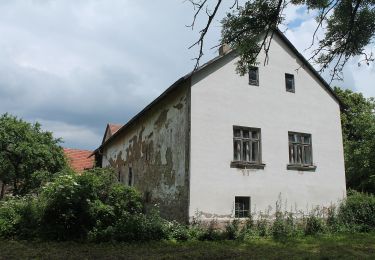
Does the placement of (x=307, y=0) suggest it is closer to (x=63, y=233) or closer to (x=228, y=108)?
(x=228, y=108)

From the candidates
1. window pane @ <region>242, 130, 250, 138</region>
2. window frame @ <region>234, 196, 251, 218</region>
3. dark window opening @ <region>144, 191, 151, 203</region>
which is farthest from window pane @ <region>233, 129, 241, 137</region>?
dark window opening @ <region>144, 191, 151, 203</region>

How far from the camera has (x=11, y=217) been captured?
13828 mm

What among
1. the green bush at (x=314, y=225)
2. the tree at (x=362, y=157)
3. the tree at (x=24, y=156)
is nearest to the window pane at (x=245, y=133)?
the green bush at (x=314, y=225)

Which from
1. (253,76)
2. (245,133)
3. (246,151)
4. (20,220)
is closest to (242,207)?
(246,151)

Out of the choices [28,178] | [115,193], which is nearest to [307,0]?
[115,193]

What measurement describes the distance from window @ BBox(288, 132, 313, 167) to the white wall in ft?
0.81

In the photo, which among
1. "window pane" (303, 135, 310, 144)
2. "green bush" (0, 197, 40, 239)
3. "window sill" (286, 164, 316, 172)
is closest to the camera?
"green bush" (0, 197, 40, 239)

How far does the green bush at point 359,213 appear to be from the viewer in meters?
16.0

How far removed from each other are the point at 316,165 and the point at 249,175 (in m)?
3.47

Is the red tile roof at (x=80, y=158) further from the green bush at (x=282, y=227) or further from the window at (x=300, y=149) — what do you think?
the green bush at (x=282, y=227)

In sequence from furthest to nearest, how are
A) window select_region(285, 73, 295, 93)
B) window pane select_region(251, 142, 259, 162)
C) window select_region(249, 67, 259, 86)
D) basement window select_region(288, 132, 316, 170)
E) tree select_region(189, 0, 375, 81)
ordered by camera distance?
1. window select_region(285, 73, 295, 93)
2. basement window select_region(288, 132, 316, 170)
3. window select_region(249, 67, 259, 86)
4. window pane select_region(251, 142, 259, 162)
5. tree select_region(189, 0, 375, 81)

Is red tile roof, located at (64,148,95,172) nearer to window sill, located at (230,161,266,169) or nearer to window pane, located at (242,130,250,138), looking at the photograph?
window pane, located at (242,130,250,138)

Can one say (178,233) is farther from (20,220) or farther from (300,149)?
(300,149)

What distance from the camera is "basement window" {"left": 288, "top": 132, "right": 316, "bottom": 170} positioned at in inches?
642
